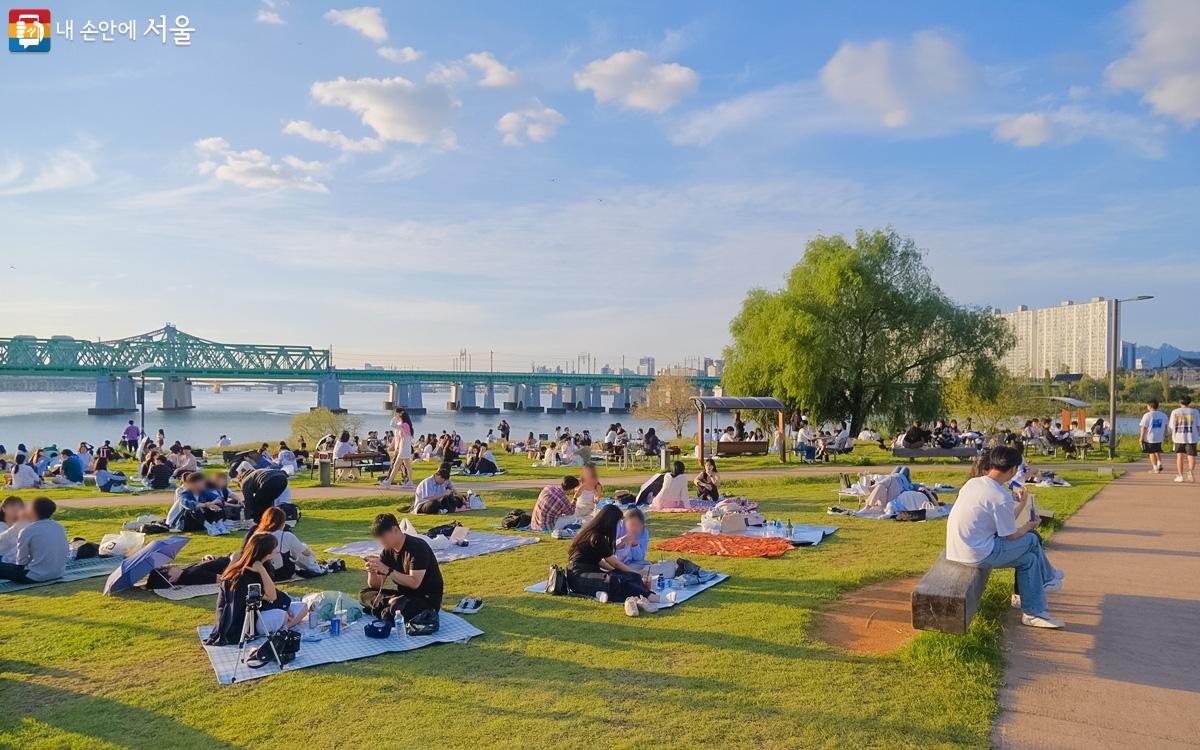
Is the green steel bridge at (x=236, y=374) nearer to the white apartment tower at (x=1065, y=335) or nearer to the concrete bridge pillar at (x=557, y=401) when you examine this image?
the concrete bridge pillar at (x=557, y=401)

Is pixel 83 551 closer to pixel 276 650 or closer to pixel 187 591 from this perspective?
pixel 187 591

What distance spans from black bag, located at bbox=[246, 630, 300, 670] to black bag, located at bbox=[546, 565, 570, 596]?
2.63 m

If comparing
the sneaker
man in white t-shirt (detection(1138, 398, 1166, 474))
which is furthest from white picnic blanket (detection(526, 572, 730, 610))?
man in white t-shirt (detection(1138, 398, 1166, 474))

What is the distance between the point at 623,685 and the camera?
5457mm

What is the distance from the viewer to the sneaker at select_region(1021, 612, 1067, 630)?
667 cm

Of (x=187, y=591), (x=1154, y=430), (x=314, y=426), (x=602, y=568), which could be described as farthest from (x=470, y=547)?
(x=314, y=426)

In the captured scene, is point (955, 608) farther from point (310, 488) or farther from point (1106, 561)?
point (310, 488)

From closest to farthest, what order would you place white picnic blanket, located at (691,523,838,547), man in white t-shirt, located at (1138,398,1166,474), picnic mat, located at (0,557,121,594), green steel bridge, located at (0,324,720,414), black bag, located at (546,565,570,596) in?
1. black bag, located at (546,565,570,596)
2. picnic mat, located at (0,557,121,594)
3. white picnic blanket, located at (691,523,838,547)
4. man in white t-shirt, located at (1138,398,1166,474)
5. green steel bridge, located at (0,324,720,414)

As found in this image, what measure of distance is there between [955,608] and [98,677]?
6044 mm

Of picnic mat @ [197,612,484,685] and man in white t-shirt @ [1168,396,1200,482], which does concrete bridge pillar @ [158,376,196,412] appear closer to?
man in white t-shirt @ [1168,396,1200,482]

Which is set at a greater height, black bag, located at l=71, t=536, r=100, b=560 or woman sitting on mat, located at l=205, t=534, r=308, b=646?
woman sitting on mat, located at l=205, t=534, r=308, b=646

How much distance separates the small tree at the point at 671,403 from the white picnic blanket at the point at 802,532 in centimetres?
3510

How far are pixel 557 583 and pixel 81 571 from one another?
5646 millimetres

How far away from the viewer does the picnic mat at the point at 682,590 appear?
24.8 ft
